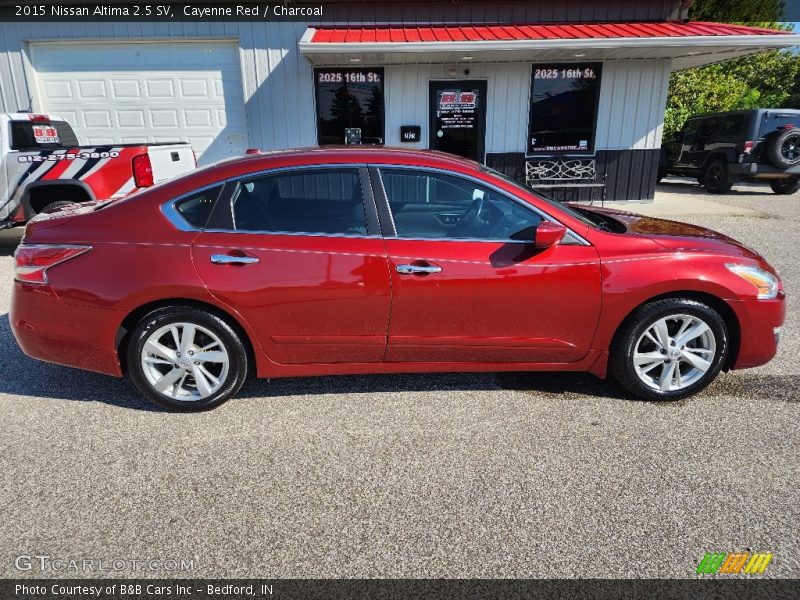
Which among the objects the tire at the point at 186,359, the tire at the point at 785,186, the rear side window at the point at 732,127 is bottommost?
the tire at the point at 186,359

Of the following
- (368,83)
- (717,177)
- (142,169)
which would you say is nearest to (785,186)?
(717,177)

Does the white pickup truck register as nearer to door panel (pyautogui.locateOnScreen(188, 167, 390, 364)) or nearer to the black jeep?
door panel (pyautogui.locateOnScreen(188, 167, 390, 364))

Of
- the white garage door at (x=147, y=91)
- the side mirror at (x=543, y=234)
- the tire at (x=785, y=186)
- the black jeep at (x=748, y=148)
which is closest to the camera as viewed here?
the side mirror at (x=543, y=234)

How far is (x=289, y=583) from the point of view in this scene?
2.08m

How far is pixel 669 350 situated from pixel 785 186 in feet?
44.6

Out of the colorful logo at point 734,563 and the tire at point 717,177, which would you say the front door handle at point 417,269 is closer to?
the colorful logo at point 734,563

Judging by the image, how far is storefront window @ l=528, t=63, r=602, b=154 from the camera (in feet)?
34.9

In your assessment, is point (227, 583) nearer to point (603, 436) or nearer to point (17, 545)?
point (17, 545)

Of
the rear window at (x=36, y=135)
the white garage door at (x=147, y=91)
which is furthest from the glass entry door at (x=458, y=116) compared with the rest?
the rear window at (x=36, y=135)

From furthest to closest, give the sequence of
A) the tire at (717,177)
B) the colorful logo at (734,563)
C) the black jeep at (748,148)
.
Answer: the tire at (717,177), the black jeep at (748,148), the colorful logo at (734,563)

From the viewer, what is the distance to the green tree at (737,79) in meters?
19.9

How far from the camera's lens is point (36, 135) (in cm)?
729

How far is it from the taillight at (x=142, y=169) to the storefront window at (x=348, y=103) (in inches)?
176

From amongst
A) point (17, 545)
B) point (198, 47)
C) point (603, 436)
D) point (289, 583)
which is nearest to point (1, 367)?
point (17, 545)
